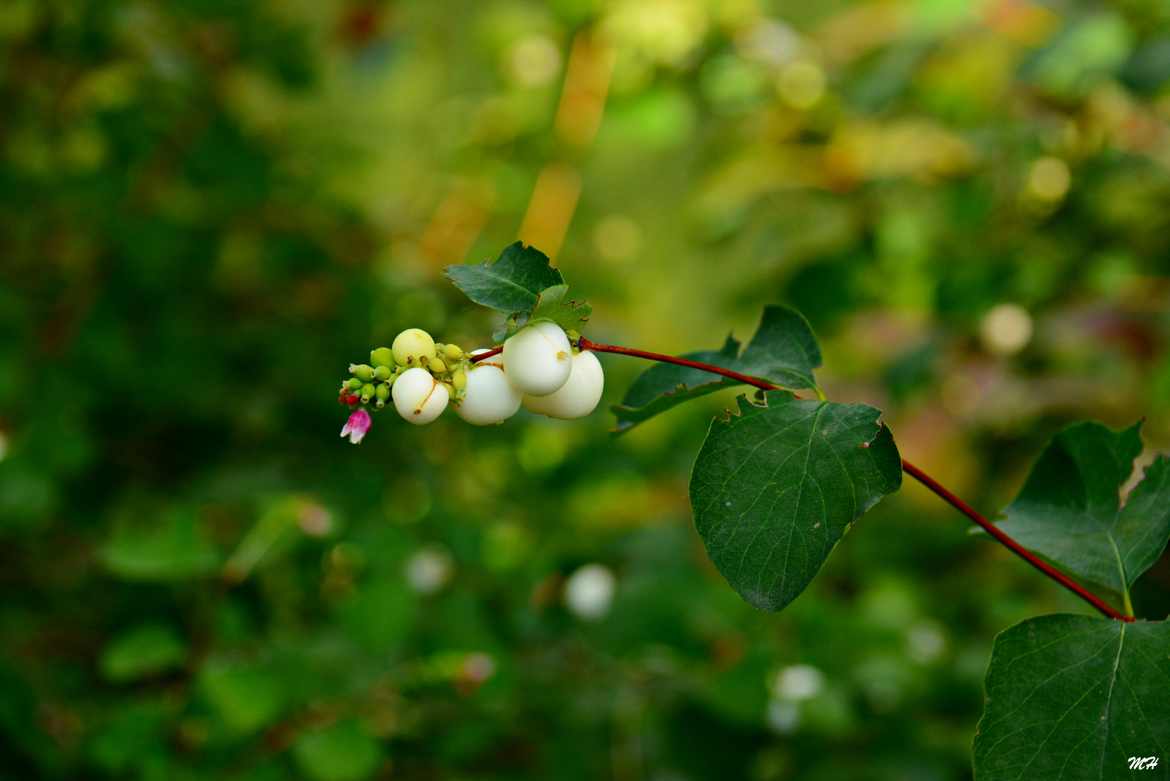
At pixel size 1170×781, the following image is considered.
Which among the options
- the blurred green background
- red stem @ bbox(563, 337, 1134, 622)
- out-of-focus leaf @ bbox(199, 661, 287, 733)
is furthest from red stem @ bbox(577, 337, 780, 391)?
out-of-focus leaf @ bbox(199, 661, 287, 733)

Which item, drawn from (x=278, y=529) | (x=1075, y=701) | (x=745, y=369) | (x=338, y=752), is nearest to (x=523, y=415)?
(x=278, y=529)

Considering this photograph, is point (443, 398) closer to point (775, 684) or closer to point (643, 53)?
point (775, 684)

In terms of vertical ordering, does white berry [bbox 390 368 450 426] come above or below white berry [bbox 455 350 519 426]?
below

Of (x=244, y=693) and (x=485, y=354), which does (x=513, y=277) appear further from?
(x=244, y=693)

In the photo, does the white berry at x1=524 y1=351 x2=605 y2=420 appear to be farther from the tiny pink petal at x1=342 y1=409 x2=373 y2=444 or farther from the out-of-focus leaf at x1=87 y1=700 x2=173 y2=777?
the out-of-focus leaf at x1=87 y1=700 x2=173 y2=777

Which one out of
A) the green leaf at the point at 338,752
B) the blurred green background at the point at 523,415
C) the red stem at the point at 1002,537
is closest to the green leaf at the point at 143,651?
the blurred green background at the point at 523,415

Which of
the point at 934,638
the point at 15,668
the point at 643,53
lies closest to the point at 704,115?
the point at 643,53
